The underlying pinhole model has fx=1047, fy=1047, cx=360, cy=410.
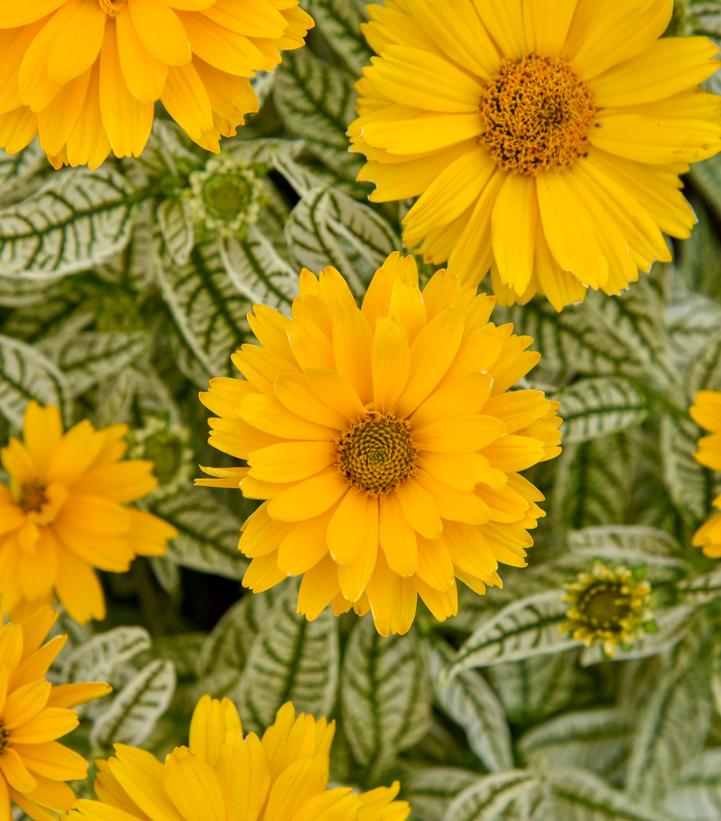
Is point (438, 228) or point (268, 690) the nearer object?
point (438, 228)

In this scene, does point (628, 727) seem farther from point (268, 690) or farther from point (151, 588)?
point (151, 588)

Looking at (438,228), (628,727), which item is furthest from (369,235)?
(628,727)

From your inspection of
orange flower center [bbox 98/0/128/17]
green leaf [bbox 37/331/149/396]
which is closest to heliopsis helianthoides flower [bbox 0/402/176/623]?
green leaf [bbox 37/331/149/396]

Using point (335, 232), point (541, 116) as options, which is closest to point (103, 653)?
point (335, 232)

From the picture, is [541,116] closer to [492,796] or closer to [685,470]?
[685,470]

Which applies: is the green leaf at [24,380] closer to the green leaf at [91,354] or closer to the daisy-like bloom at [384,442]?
the green leaf at [91,354]

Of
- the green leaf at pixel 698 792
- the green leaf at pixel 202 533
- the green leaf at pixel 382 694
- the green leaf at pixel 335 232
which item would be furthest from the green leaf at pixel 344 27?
the green leaf at pixel 698 792
